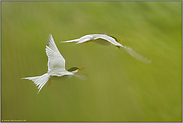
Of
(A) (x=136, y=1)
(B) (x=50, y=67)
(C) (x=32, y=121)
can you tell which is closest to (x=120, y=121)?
(C) (x=32, y=121)

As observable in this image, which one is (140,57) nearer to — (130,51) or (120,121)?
(130,51)

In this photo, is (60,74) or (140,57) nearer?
(140,57)

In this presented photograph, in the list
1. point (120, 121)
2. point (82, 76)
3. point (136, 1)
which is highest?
point (136, 1)

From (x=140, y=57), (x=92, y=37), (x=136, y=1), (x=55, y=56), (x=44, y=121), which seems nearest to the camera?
(x=140, y=57)

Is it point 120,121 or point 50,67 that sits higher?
point 50,67

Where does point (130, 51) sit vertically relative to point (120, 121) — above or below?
above

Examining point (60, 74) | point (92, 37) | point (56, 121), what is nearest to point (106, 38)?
point (92, 37)

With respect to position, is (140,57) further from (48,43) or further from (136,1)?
(136,1)

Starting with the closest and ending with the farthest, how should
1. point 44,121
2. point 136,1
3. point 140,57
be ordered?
1. point 140,57
2. point 44,121
3. point 136,1

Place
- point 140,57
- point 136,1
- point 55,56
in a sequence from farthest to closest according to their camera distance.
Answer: point 136,1, point 55,56, point 140,57
